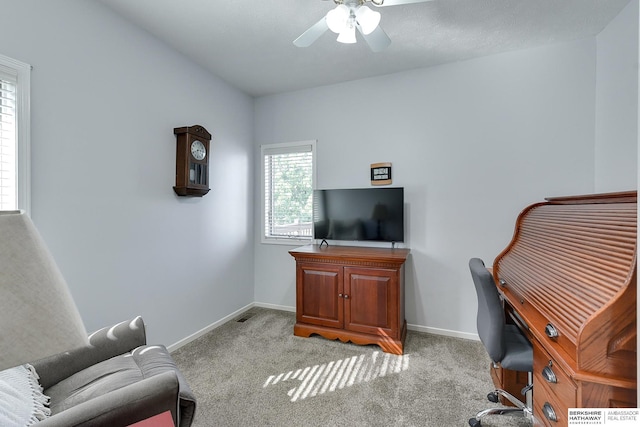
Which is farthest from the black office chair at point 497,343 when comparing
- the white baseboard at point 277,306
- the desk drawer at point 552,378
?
the white baseboard at point 277,306

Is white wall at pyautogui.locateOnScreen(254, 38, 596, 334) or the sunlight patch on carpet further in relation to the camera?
white wall at pyautogui.locateOnScreen(254, 38, 596, 334)

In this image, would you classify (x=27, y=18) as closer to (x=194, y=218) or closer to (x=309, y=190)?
(x=194, y=218)

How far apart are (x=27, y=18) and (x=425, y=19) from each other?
262 centimetres

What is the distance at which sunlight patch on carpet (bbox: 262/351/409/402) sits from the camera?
2.10 meters

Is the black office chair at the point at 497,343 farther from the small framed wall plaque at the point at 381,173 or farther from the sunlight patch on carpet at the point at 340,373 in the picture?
the small framed wall plaque at the point at 381,173

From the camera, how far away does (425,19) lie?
2.22m

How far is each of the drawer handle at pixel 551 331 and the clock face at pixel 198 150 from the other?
2.81 m

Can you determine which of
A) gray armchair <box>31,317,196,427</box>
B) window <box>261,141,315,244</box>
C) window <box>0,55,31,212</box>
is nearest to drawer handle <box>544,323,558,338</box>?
gray armchair <box>31,317,196,427</box>

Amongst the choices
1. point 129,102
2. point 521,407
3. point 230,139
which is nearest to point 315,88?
point 230,139

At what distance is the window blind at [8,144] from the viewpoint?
1.60 metres

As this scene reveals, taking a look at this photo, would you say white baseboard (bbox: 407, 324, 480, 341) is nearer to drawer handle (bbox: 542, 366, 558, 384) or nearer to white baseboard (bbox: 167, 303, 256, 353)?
drawer handle (bbox: 542, 366, 558, 384)

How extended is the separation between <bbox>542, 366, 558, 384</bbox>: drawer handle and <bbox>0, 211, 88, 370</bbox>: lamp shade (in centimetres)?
162

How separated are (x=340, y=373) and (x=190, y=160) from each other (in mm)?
2272

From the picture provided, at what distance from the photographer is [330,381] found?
2.19m
